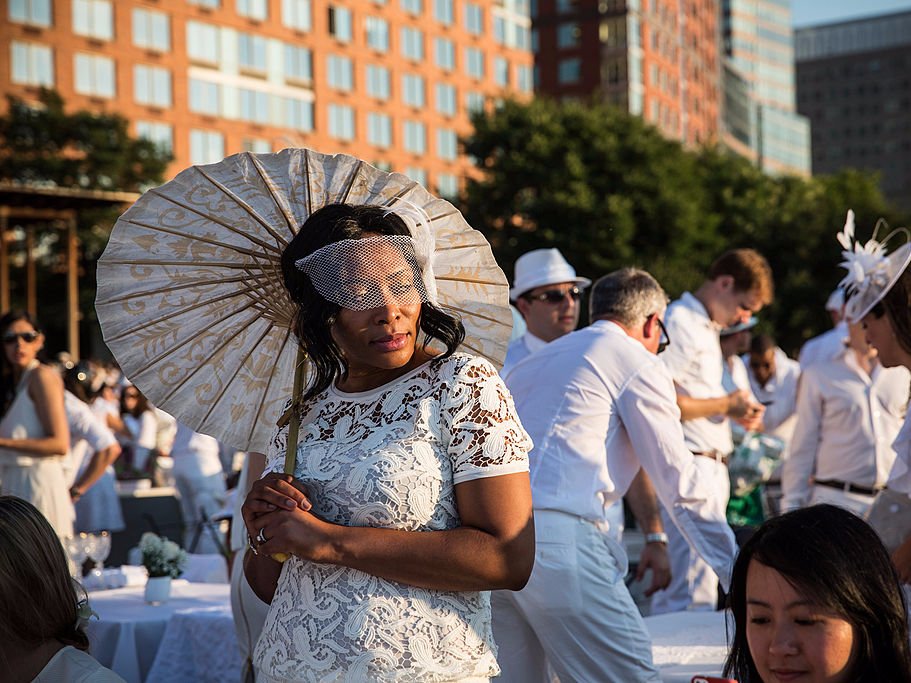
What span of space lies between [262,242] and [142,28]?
2278 inches

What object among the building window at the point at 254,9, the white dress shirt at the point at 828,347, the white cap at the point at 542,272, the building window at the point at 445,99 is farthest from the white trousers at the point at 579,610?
the building window at the point at 445,99

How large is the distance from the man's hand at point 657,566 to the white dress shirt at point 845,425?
291 cm

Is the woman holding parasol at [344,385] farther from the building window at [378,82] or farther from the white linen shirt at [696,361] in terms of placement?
the building window at [378,82]

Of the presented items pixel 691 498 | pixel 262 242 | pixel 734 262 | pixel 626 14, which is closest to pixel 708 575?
pixel 734 262

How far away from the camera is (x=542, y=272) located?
23.4 feet

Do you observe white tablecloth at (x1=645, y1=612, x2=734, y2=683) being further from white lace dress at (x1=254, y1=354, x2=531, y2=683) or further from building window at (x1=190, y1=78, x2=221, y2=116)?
building window at (x1=190, y1=78, x2=221, y2=116)

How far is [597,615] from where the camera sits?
4.21 metres

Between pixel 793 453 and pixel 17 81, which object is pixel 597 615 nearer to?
pixel 793 453

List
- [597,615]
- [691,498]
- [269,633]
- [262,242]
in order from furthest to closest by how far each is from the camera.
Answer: [691,498], [597,615], [262,242], [269,633]

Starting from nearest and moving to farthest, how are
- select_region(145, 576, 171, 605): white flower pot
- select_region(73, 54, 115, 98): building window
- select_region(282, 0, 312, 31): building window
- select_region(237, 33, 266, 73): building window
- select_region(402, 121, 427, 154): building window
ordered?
select_region(145, 576, 171, 605): white flower pot
select_region(73, 54, 115, 98): building window
select_region(237, 33, 266, 73): building window
select_region(282, 0, 312, 31): building window
select_region(402, 121, 427, 154): building window

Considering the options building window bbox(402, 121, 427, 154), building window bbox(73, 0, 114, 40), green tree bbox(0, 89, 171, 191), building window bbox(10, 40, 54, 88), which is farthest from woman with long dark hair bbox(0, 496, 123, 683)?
building window bbox(402, 121, 427, 154)

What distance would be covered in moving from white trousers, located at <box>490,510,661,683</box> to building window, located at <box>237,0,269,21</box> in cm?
6064

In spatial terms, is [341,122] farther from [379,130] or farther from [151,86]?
[151,86]

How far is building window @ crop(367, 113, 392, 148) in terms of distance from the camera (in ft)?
222
